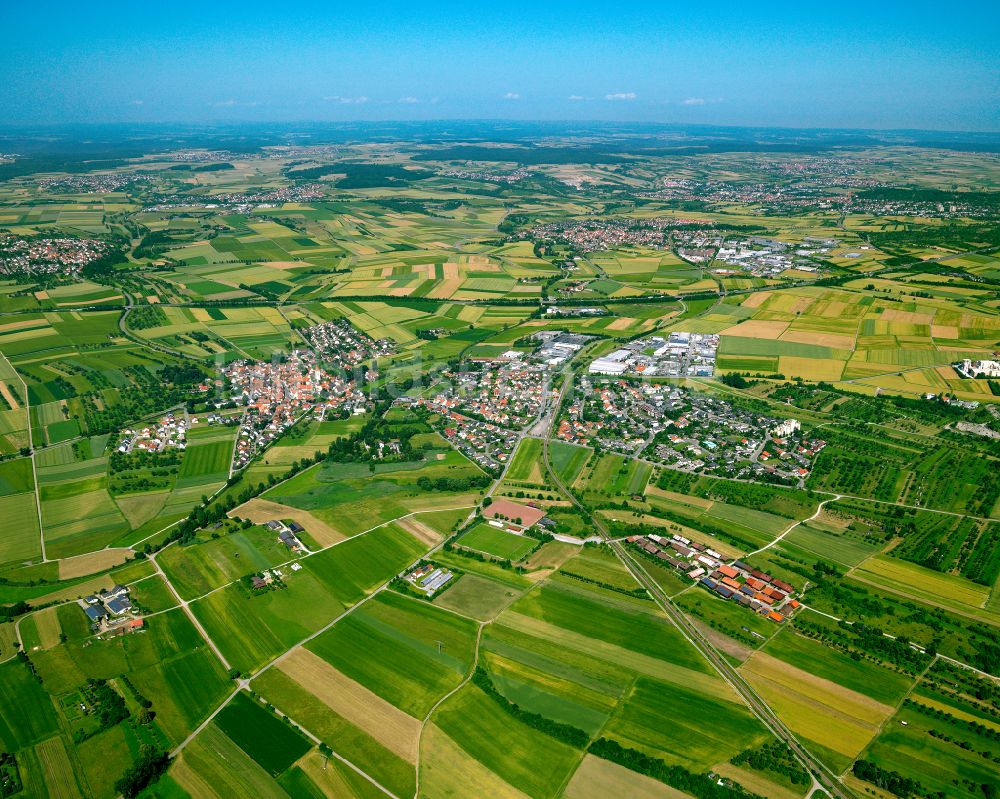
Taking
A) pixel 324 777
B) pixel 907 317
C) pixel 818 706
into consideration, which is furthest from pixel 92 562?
pixel 907 317

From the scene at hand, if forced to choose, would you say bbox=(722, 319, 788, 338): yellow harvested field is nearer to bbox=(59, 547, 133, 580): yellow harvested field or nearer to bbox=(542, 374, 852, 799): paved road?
bbox=(542, 374, 852, 799): paved road

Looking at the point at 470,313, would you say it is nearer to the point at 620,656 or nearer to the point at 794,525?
the point at 794,525

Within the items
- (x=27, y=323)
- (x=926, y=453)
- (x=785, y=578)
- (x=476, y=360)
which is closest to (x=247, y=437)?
(x=476, y=360)

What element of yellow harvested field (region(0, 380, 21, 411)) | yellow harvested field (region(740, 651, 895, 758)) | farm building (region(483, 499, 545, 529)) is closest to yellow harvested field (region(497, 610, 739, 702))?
yellow harvested field (region(740, 651, 895, 758))

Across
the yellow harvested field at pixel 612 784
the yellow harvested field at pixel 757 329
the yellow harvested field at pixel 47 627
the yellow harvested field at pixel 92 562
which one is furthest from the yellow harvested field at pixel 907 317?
the yellow harvested field at pixel 47 627

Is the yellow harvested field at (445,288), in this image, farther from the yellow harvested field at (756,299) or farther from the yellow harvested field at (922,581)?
the yellow harvested field at (922,581)

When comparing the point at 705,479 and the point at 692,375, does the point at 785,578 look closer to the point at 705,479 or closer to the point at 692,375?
the point at 705,479
